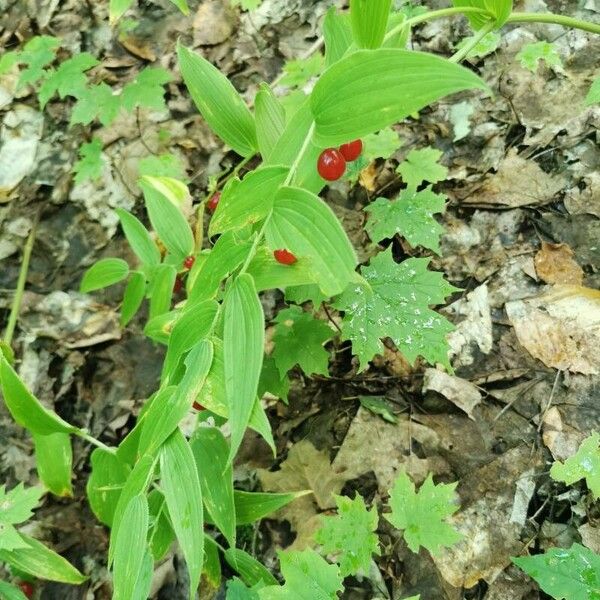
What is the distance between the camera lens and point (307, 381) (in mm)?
2398

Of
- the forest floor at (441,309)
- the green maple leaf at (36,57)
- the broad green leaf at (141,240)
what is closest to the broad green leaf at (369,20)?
the forest floor at (441,309)

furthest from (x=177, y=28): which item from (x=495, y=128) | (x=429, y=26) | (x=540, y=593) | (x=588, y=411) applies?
(x=540, y=593)

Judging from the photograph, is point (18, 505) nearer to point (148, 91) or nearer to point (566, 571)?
point (566, 571)

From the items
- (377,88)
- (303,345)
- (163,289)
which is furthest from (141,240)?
(377,88)

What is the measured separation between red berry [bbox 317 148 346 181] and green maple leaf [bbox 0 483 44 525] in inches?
54.1

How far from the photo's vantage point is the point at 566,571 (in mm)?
1480

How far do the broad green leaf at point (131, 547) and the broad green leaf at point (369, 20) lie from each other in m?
1.04

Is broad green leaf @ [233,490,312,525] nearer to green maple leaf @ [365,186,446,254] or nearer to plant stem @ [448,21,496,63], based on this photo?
green maple leaf @ [365,186,446,254]

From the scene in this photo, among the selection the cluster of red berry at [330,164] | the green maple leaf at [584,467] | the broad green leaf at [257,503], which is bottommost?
the green maple leaf at [584,467]

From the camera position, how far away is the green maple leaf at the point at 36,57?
10.3ft

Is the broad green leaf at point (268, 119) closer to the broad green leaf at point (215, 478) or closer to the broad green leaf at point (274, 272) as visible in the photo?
the broad green leaf at point (274, 272)

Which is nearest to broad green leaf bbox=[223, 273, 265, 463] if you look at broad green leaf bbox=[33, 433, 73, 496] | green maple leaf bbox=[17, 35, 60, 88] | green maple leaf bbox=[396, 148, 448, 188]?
broad green leaf bbox=[33, 433, 73, 496]

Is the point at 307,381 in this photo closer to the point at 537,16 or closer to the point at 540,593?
the point at 540,593

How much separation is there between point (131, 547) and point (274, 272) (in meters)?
0.66
